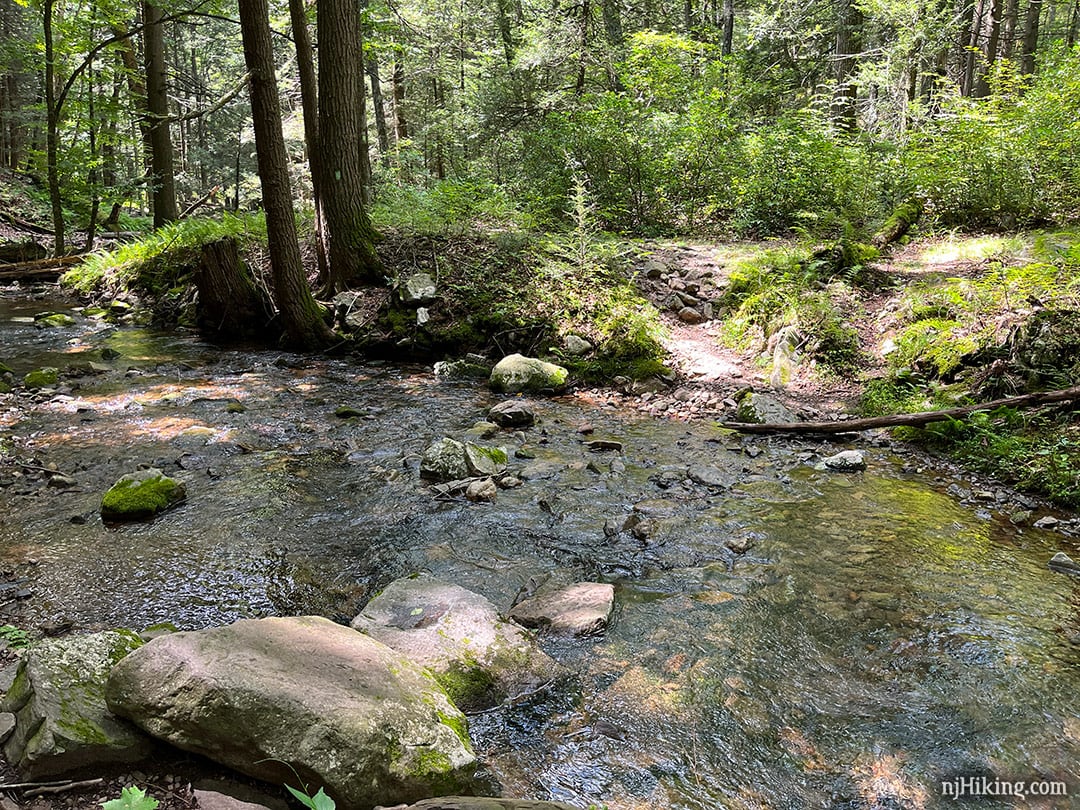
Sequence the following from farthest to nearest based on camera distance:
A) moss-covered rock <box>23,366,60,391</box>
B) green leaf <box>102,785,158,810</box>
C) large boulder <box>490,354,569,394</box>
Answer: large boulder <box>490,354,569,394</box>
moss-covered rock <box>23,366,60,391</box>
green leaf <box>102,785,158,810</box>

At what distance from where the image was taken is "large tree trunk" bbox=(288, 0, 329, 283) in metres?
9.70

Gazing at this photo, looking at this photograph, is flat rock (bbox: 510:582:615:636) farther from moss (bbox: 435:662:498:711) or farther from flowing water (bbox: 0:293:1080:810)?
moss (bbox: 435:662:498:711)

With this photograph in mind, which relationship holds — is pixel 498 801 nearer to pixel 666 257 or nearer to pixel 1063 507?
pixel 1063 507

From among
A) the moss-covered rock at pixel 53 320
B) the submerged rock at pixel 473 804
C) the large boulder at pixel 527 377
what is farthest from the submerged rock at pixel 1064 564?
the moss-covered rock at pixel 53 320

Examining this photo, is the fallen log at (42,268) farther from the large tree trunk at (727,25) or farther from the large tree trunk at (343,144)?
the large tree trunk at (727,25)

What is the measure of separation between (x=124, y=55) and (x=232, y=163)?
1068 centimetres

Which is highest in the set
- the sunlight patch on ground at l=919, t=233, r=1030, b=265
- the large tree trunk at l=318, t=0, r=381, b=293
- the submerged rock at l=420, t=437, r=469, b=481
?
the large tree trunk at l=318, t=0, r=381, b=293

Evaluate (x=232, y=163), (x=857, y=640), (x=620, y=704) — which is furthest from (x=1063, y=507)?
(x=232, y=163)

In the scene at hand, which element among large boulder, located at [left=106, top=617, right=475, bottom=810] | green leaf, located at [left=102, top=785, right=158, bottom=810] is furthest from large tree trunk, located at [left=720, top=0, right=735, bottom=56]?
green leaf, located at [left=102, top=785, right=158, bottom=810]

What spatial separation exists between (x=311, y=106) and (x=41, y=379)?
5691 millimetres

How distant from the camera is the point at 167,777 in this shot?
6.89ft
